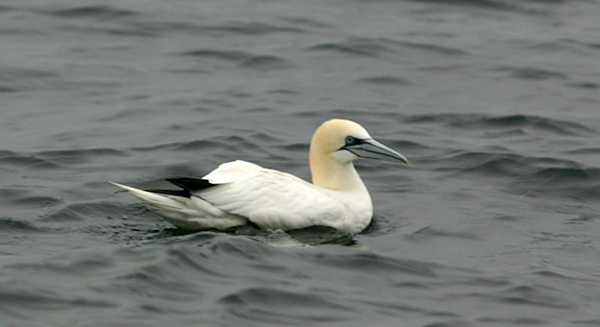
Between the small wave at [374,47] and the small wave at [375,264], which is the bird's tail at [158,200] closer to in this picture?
the small wave at [375,264]

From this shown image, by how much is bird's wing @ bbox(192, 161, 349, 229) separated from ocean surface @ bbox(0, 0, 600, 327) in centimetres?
14

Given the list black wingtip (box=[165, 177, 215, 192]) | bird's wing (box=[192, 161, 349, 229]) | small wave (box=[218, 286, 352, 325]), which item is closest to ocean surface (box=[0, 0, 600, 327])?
small wave (box=[218, 286, 352, 325])

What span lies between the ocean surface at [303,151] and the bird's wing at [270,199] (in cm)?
14

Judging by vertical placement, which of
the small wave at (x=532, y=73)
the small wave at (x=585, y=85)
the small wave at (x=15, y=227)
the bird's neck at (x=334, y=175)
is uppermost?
the bird's neck at (x=334, y=175)

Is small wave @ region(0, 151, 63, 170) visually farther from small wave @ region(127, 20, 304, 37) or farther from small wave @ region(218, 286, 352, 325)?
small wave @ region(127, 20, 304, 37)

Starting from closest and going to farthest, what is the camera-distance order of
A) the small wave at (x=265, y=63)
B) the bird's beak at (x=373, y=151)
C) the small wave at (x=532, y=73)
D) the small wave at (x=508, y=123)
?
the bird's beak at (x=373, y=151) < the small wave at (x=508, y=123) < the small wave at (x=532, y=73) < the small wave at (x=265, y=63)

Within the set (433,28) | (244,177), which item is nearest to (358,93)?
(433,28)

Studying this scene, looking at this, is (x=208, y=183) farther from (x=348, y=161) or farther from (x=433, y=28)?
(x=433, y=28)

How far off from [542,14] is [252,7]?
4.60 m

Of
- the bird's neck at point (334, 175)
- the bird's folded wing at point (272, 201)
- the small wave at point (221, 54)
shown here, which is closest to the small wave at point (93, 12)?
the small wave at point (221, 54)

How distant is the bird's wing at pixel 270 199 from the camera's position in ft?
30.2

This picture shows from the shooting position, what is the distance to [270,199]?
928 cm

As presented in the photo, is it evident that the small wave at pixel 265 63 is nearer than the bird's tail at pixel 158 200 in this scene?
No

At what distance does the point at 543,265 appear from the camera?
29.1 feet
